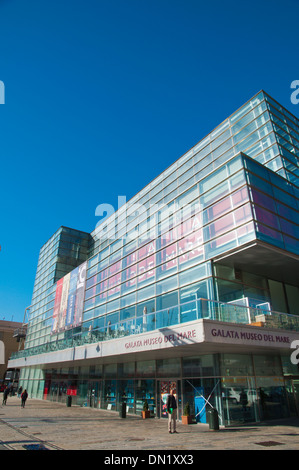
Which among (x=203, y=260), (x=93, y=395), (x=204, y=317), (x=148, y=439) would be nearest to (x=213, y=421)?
(x=148, y=439)

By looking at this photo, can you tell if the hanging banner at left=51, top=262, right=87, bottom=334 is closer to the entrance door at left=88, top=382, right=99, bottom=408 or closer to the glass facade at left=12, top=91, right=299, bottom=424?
the glass facade at left=12, top=91, right=299, bottom=424

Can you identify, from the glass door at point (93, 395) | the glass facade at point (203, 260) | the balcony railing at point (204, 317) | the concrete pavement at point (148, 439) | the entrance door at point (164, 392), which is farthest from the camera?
the glass door at point (93, 395)

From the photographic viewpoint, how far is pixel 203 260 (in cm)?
1891

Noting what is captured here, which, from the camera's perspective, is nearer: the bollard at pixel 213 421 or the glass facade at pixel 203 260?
Result: the bollard at pixel 213 421

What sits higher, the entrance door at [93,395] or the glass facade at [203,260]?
the glass facade at [203,260]

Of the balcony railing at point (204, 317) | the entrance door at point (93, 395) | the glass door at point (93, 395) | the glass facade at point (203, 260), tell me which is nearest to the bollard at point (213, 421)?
the glass facade at point (203, 260)

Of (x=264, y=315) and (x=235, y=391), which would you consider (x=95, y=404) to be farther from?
(x=264, y=315)

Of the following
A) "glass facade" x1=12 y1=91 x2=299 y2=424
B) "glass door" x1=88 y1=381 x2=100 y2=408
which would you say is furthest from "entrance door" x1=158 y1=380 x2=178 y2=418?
"glass door" x1=88 y1=381 x2=100 y2=408

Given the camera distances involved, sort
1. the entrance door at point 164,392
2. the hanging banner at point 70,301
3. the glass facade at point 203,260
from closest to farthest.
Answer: the glass facade at point 203,260 < the entrance door at point 164,392 < the hanging banner at point 70,301

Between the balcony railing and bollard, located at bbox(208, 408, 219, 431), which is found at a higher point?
the balcony railing

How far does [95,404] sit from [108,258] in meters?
13.7

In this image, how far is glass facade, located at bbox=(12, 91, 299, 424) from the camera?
52.5 feet

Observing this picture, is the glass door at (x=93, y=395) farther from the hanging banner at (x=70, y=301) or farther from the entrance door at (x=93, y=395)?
the hanging banner at (x=70, y=301)

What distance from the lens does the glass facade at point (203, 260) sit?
16.0 meters
